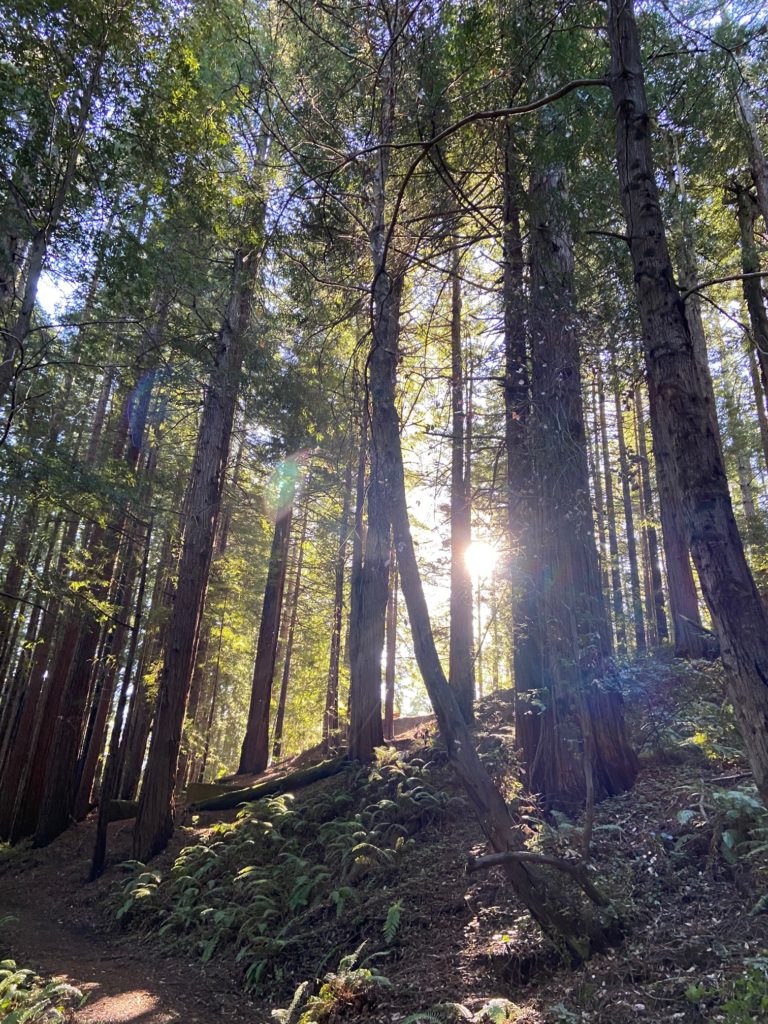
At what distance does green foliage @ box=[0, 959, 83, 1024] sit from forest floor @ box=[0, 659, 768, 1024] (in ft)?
0.69

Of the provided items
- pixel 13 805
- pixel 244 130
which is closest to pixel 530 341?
pixel 244 130

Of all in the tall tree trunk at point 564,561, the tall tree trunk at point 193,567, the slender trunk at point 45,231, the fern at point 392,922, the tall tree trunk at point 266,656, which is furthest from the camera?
the tall tree trunk at point 266,656

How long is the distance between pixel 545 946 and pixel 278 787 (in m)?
7.80

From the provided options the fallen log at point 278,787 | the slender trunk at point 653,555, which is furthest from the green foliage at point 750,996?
the slender trunk at point 653,555

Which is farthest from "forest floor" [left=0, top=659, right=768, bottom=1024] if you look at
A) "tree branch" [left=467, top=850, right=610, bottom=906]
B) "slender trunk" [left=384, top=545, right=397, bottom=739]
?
"slender trunk" [left=384, top=545, right=397, bottom=739]

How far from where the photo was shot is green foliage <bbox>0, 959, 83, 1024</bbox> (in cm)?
417

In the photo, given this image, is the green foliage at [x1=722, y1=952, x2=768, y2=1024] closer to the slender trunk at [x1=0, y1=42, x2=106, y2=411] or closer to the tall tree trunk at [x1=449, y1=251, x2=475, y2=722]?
the slender trunk at [x1=0, y1=42, x2=106, y2=411]

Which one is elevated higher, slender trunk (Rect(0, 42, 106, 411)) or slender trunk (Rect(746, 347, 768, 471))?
slender trunk (Rect(746, 347, 768, 471))

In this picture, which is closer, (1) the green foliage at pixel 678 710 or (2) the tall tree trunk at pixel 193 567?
(1) the green foliage at pixel 678 710

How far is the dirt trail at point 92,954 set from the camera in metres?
4.78

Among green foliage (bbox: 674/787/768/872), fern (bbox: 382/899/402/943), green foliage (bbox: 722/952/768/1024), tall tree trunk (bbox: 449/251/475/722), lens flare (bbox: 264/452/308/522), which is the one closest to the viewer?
green foliage (bbox: 722/952/768/1024)

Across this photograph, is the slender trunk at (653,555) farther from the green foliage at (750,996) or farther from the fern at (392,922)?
the green foliage at (750,996)

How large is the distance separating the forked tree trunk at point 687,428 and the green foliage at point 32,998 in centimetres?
521

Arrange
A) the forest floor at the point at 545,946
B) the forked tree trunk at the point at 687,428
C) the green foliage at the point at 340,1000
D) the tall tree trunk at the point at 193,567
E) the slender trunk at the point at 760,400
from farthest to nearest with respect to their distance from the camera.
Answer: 1. the slender trunk at the point at 760,400
2. the tall tree trunk at the point at 193,567
3. the green foliage at the point at 340,1000
4. the forest floor at the point at 545,946
5. the forked tree trunk at the point at 687,428
